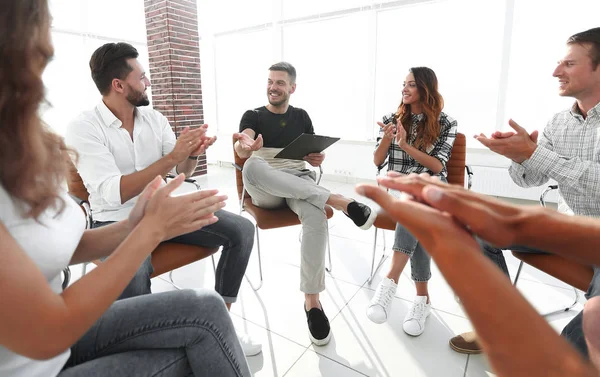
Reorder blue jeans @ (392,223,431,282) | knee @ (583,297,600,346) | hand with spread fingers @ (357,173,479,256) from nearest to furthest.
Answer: hand with spread fingers @ (357,173,479,256)
knee @ (583,297,600,346)
blue jeans @ (392,223,431,282)

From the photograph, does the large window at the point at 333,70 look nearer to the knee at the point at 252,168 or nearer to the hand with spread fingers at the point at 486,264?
the knee at the point at 252,168

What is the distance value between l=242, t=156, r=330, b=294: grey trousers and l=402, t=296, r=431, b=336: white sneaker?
46 cm

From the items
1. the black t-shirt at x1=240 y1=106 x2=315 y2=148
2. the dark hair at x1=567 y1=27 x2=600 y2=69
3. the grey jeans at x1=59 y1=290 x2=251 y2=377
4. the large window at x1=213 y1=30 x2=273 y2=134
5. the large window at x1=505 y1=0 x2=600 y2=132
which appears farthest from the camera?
the large window at x1=213 y1=30 x2=273 y2=134

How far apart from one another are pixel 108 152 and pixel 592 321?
193 cm

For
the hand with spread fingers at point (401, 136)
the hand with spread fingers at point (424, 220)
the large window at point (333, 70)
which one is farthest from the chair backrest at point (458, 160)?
the large window at point (333, 70)

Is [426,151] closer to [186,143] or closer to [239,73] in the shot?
[186,143]

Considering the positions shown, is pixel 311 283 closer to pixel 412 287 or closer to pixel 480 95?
pixel 412 287

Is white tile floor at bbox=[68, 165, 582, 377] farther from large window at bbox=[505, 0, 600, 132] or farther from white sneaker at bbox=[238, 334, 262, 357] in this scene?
large window at bbox=[505, 0, 600, 132]

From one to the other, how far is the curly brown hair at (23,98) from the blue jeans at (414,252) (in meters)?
1.55

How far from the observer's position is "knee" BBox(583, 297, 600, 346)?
3.01ft

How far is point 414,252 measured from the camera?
1813 mm

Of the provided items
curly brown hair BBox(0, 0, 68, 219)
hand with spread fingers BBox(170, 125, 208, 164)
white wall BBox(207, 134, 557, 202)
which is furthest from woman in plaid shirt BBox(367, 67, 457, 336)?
white wall BBox(207, 134, 557, 202)

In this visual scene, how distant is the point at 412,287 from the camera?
2131mm

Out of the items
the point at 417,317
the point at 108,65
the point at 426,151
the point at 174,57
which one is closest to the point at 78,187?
the point at 108,65
